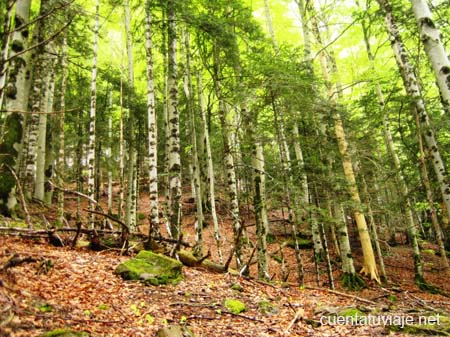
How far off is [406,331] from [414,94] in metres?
6.01

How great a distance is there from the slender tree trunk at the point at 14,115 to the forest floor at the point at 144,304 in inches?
87.9

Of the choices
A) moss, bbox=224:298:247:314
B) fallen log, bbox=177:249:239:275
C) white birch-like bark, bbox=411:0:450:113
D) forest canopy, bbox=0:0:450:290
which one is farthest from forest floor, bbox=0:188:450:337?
white birch-like bark, bbox=411:0:450:113

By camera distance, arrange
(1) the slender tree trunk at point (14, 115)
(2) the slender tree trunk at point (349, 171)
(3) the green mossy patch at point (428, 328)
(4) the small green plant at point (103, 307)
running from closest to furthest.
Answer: (4) the small green plant at point (103, 307) → (3) the green mossy patch at point (428, 328) → (1) the slender tree trunk at point (14, 115) → (2) the slender tree trunk at point (349, 171)

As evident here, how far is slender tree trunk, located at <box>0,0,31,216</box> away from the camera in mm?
7388

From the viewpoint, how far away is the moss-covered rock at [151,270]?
563 centimetres

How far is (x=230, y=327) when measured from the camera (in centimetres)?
475

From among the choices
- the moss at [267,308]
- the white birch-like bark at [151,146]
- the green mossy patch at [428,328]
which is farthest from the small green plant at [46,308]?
the green mossy patch at [428,328]

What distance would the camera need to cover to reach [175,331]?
3990mm

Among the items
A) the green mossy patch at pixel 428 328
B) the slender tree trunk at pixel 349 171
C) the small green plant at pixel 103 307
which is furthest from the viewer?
the slender tree trunk at pixel 349 171

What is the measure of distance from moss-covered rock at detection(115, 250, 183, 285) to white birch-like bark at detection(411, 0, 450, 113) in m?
6.71

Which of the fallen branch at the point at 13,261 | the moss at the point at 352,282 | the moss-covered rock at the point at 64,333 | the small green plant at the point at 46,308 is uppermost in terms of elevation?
the fallen branch at the point at 13,261

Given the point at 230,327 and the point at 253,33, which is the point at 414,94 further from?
the point at 230,327

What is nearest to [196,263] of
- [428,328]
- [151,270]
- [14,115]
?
[151,270]

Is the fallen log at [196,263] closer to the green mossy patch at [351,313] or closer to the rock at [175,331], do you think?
the green mossy patch at [351,313]
